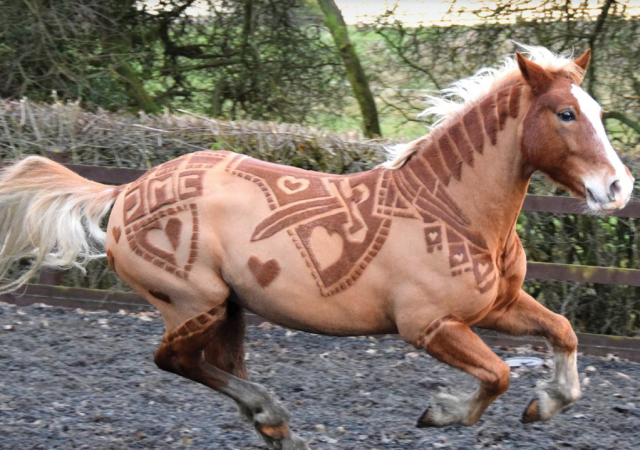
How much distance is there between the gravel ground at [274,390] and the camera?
4055 millimetres

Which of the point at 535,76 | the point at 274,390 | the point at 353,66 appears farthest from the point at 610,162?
the point at 353,66

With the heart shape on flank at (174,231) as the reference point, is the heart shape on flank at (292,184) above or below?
above

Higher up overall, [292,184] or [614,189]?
[614,189]

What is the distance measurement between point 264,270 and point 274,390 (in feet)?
5.26

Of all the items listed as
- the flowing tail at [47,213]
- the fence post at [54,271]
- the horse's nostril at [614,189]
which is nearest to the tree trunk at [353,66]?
the fence post at [54,271]

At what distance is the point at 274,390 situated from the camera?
487 cm

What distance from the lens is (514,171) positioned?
3.37 m

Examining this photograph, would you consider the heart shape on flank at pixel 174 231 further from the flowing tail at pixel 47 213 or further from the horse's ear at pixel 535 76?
the horse's ear at pixel 535 76

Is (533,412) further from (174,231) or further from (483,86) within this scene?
(174,231)

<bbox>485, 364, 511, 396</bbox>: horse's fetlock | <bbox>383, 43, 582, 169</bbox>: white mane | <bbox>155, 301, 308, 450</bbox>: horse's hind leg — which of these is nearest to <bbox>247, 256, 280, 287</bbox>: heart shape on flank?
<bbox>155, 301, 308, 450</bbox>: horse's hind leg

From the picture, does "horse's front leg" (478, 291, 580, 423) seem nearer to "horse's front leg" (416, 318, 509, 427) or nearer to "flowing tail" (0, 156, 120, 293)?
"horse's front leg" (416, 318, 509, 427)

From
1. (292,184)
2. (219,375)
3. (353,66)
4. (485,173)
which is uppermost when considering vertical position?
(353,66)

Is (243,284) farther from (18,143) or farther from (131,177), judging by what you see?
(18,143)

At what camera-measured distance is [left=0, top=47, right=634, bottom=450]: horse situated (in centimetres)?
327
